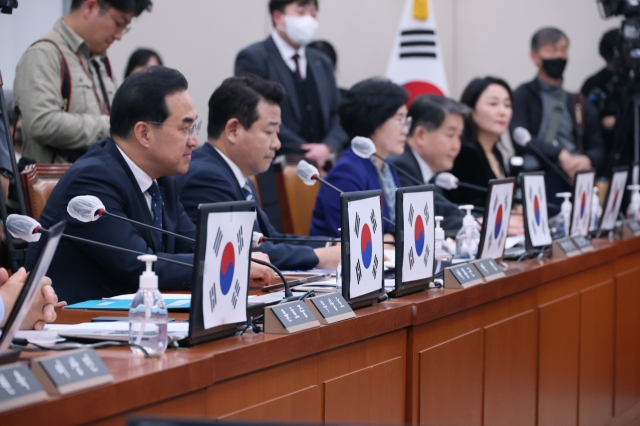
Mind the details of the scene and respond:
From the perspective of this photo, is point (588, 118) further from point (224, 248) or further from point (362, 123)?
point (224, 248)

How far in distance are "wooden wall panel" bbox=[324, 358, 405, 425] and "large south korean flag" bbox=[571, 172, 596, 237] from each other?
1360mm

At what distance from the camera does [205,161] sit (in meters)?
2.55

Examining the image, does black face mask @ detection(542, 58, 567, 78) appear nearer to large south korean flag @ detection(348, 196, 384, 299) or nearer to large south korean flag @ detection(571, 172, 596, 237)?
large south korean flag @ detection(571, 172, 596, 237)

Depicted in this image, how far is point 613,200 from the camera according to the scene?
3.34 meters

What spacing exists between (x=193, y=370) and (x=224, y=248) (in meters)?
0.23

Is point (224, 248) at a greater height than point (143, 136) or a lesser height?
lesser

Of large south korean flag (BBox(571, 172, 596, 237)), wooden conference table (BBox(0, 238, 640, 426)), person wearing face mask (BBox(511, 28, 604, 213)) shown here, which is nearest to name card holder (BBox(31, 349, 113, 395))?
wooden conference table (BBox(0, 238, 640, 426))

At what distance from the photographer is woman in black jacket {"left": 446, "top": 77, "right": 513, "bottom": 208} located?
12.8 feet

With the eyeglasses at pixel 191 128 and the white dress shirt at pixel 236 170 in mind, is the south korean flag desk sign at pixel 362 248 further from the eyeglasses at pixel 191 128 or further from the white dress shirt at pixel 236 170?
the white dress shirt at pixel 236 170

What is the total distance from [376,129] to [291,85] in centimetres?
78

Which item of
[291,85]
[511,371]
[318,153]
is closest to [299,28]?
[291,85]

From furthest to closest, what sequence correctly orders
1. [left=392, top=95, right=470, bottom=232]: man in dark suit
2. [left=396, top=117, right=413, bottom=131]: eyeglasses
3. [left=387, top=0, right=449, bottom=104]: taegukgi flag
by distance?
[left=387, top=0, right=449, bottom=104]: taegukgi flag → [left=392, top=95, right=470, bottom=232]: man in dark suit → [left=396, top=117, right=413, bottom=131]: eyeglasses

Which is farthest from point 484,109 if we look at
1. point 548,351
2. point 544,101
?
point 548,351

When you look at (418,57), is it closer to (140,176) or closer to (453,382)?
(140,176)
